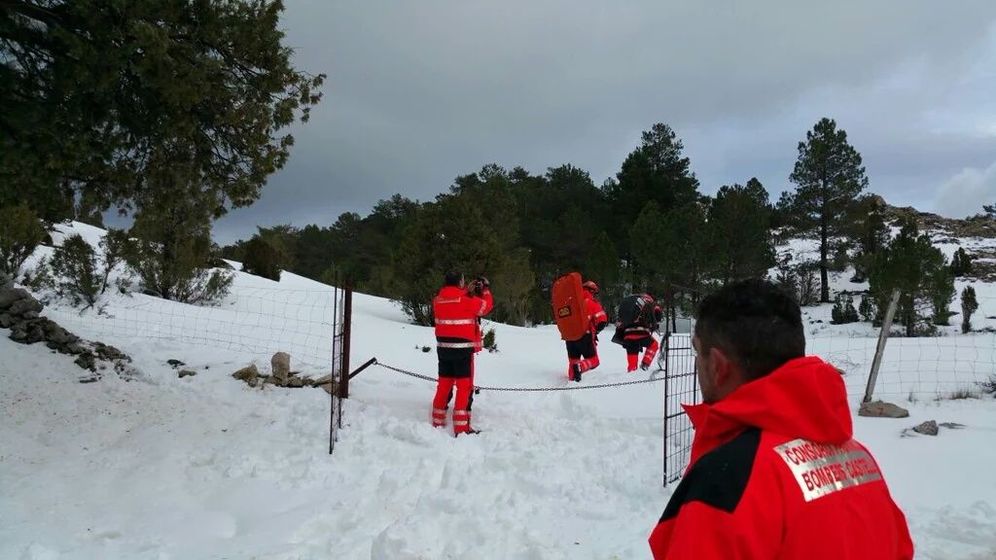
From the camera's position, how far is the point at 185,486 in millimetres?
5125

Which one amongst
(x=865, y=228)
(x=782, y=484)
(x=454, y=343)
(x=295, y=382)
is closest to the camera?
(x=782, y=484)

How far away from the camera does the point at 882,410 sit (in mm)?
6207

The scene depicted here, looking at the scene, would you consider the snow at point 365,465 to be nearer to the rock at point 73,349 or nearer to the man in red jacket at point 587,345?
the rock at point 73,349

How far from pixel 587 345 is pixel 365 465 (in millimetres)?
5025

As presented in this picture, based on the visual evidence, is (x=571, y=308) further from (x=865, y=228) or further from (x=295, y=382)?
(x=865, y=228)

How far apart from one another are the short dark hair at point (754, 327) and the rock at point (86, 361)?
320 inches

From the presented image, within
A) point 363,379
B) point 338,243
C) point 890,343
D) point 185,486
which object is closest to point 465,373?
point 363,379

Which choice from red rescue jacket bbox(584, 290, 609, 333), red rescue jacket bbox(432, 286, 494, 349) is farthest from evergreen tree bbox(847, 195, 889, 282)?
red rescue jacket bbox(432, 286, 494, 349)

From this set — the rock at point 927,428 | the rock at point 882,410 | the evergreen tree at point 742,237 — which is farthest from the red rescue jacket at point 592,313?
the evergreen tree at point 742,237

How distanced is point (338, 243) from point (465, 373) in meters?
40.5

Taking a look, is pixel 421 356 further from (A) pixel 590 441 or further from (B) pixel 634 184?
(B) pixel 634 184

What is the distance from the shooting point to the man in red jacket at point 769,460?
47.9 inches

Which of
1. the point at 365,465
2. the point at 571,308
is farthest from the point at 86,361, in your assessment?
the point at 571,308

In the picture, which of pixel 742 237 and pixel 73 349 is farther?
pixel 742 237
